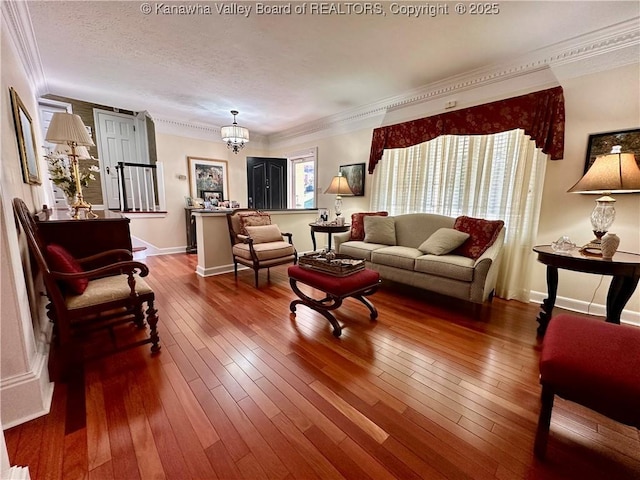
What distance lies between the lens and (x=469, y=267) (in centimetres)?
261

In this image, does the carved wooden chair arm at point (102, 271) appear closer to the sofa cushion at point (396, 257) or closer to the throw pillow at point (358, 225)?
the sofa cushion at point (396, 257)

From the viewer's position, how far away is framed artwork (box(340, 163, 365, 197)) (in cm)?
461

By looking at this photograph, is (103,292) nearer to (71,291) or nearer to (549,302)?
(71,291)

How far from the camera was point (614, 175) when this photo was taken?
1995 millimetres

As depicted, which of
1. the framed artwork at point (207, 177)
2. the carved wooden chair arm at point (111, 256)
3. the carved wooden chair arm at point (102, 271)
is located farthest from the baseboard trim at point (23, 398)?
the framed artwork at point (207, 177)

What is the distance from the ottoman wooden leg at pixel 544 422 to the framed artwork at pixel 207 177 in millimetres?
5983

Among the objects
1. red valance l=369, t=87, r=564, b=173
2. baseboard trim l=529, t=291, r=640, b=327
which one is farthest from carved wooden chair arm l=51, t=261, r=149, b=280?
baseboard trim l=529, t=291, r=640, b=327

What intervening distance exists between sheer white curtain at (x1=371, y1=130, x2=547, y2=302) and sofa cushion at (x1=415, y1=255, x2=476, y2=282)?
747 millimetres

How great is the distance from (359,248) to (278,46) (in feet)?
8.06

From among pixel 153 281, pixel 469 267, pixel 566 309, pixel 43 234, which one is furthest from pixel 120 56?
pixel 566 309

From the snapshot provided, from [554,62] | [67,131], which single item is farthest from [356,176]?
[67,131]

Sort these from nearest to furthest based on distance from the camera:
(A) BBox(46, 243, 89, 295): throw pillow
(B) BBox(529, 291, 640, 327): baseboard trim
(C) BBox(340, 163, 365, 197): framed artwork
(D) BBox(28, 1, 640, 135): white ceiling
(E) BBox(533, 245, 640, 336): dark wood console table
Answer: (A) BBox(46, 243, 89, 295): throw pillow < (E) BBox(533, 245, 640, 336): dark wood console table < (D) BBox(28, 1, 640, 135): white ceiling < (B) BBox(529, 291, 640, 327): baseboard trim < (C) BBox(340, 163, 365, 197): framed artwork

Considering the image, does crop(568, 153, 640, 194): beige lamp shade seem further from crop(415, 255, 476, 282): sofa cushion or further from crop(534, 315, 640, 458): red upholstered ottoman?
crop(534, 315, 640, 458): red upholstered ottoman

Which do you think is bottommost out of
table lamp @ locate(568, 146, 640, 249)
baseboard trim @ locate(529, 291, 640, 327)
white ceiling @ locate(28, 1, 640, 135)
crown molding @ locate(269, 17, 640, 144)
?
baseboard trim @ locate(529, 291, 640, 327)
